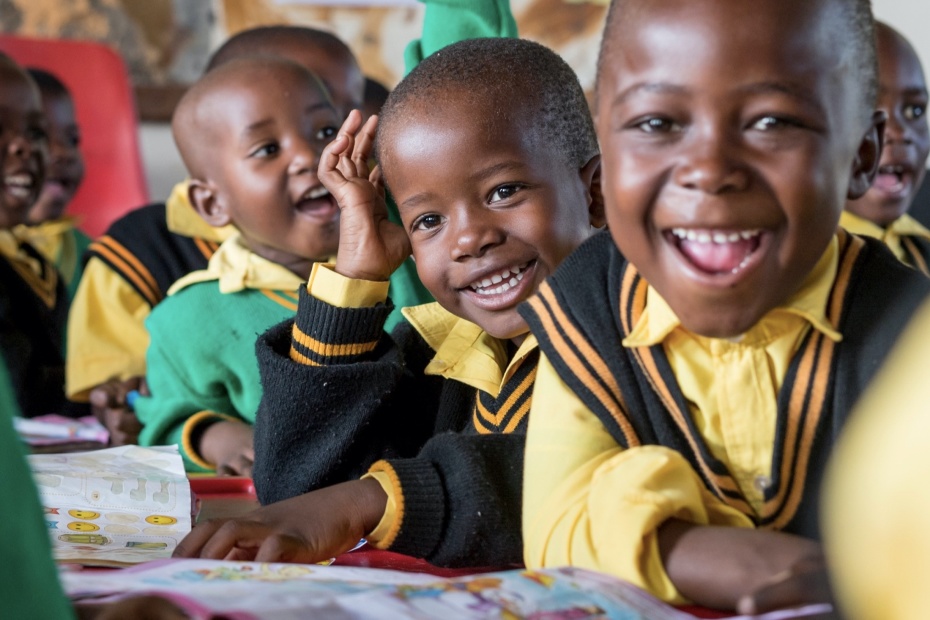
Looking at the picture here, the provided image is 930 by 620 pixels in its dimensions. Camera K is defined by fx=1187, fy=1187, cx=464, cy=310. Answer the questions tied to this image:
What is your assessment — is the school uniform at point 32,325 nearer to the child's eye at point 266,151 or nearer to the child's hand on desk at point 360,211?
the child's eye at point 266,151

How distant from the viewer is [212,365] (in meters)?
1.65

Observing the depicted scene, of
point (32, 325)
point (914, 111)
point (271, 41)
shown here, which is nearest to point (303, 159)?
point (271, 41)

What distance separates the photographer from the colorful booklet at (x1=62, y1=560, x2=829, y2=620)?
0.62 meters

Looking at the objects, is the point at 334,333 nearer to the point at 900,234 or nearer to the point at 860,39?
the point at 860,39

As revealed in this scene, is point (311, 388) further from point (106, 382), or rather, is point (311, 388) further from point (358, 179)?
point (106, 382)

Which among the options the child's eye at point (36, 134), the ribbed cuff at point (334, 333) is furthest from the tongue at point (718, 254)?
the child's eye at point (36, 134)

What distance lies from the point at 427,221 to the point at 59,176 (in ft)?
6.57

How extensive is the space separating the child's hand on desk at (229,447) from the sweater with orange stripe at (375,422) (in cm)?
31

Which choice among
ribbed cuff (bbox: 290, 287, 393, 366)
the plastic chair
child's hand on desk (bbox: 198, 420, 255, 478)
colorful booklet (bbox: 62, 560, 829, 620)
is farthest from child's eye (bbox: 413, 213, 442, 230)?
the plastic chair

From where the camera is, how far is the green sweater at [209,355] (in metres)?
1.65

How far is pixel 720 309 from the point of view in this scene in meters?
0.78

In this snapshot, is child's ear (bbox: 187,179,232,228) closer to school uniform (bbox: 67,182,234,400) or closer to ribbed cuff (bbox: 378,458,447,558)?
school uniform (bbox: 67,182,234,400)

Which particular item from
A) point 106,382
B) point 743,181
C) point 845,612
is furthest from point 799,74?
point 106,382

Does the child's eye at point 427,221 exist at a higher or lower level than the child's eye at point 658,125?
lower
